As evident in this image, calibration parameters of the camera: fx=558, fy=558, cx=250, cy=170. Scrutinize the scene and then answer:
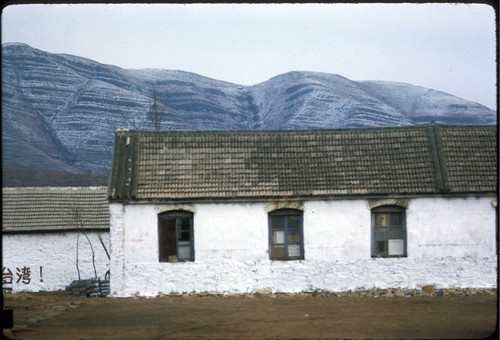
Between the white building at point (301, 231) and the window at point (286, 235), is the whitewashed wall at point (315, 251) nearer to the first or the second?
the white building at point (301, 231)

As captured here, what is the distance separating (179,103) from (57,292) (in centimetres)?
6662

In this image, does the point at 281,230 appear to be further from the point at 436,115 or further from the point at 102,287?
the point at 436,115

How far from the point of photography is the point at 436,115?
88375mm

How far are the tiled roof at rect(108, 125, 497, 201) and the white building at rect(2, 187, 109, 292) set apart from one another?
25.2ft

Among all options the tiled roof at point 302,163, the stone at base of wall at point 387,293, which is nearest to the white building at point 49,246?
the tiled roof at point 302,163

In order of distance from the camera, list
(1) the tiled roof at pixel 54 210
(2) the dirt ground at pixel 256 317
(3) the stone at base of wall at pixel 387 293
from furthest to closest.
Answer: (1) the tiled roof at pixel 54 210
(3) the stone at base of wall at pixel 387 293
(2) the dirt ground at pixel 256 317

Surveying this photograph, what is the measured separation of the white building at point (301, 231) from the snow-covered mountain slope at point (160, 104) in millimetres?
55202

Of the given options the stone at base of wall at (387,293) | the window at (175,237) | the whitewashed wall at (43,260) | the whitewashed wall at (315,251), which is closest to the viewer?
the stone at base of wall at (387,293)

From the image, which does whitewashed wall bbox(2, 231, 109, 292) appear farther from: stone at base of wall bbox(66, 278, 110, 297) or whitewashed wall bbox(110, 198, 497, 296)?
whitewashed wall bbox(110, 198, 497, 296)

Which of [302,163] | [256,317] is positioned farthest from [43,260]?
[256,317]

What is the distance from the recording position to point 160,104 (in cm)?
8650

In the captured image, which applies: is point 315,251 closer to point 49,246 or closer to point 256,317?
point 256,317

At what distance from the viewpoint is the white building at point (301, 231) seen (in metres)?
16.5

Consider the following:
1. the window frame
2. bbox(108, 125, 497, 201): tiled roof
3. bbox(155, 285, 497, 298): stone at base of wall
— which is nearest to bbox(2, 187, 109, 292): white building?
bbox(108, 125, 497, 201): tiled roof
